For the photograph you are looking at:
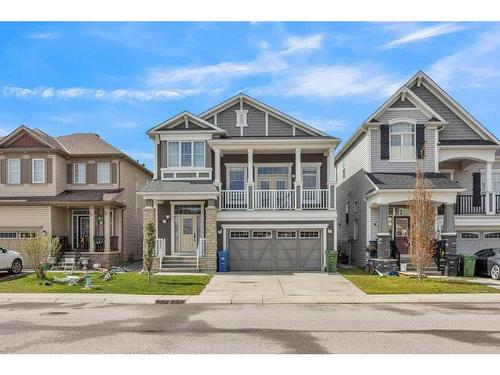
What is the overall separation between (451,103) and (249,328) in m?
22.5

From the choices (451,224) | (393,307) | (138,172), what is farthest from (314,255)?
(138,172)

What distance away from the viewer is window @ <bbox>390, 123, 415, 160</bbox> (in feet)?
88.7

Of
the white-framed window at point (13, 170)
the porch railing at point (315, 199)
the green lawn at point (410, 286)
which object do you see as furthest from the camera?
the white-framed window at point (13, 170)

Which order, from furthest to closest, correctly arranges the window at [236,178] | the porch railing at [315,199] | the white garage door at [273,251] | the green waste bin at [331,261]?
the window at [236,178] → the porch railing at [315,199] → the white garage door at [273,251] → the green waste bin at [331,261]

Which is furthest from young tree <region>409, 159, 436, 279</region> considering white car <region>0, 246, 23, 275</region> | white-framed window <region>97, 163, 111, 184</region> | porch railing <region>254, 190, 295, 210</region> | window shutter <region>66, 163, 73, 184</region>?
window shutter <region>66, 163, 73, 184</region>

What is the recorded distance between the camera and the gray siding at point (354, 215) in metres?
27.9

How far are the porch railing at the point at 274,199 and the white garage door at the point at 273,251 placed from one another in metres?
1.19

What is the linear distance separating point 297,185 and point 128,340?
17.0 m

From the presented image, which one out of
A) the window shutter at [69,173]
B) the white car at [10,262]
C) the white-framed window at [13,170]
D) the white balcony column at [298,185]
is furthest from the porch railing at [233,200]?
the white-framed window at [13,170]

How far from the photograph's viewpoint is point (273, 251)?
85.8 ft

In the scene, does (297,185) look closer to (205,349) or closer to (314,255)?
(314,255)

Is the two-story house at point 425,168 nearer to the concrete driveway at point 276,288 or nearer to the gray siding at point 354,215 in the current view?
the gray siding at point 354,215

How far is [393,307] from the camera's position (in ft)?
49.6

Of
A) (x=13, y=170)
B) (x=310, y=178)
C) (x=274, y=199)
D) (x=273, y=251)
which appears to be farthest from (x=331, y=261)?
(x=13, y=170)
